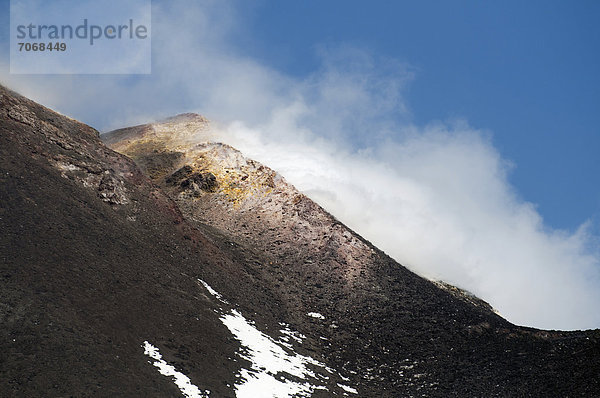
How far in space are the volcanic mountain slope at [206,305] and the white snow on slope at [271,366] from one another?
0.13m

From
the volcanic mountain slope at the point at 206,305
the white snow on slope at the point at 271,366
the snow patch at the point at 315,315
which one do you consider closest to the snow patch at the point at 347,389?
the white snow on slope at the point at 271,366

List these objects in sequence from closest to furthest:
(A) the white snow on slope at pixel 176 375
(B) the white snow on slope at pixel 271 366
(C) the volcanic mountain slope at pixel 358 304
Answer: (A) the white snow on slope at pixel 176 375 < (B) the white snow on slope at pixel 271 366 < (C) the volcanic mountain slope at pixel 358 304

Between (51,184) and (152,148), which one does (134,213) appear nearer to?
(51,184)

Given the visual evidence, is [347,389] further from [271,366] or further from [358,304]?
[358,304]

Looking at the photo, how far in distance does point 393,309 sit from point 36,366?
3345cm

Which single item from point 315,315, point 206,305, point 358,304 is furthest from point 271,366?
point 358,304

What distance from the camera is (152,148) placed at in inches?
3041

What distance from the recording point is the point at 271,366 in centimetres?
2848

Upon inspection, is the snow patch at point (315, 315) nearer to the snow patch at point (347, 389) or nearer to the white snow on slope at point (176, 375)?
the snow patch at point (347, 389)

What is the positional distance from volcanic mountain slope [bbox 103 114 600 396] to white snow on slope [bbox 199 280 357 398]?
9.93ft

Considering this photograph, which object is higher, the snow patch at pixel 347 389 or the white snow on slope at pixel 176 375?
the white snow on slope at pixel 176 375

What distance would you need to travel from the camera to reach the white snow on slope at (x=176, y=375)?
20.7m

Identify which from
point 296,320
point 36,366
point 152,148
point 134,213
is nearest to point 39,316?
point 36,366

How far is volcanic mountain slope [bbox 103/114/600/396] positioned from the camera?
30.5m
